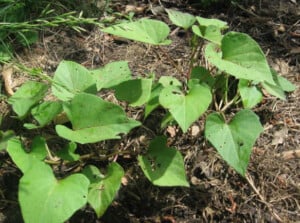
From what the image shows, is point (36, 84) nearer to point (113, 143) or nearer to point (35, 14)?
point (113, 143)

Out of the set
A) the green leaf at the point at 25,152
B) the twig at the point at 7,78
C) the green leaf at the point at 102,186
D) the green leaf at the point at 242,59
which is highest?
the green leaf at the point at 242,59

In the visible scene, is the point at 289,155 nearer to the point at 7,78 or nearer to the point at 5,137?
the point at 5,137

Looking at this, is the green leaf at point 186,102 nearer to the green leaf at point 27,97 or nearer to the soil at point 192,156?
the soil at point 192,156

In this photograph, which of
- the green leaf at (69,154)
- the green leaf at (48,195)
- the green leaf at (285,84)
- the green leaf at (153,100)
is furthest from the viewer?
the green leaf at (285,84)

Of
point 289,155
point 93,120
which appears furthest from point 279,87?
point 93,120

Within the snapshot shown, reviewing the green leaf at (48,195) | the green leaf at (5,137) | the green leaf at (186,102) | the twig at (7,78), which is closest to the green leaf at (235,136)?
the green leaf at (186,102)

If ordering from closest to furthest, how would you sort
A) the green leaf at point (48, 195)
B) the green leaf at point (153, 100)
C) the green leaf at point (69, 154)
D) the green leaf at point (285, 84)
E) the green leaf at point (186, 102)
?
the green leaf at point (48, 195), the green leaf at point (186, 102), the green leaf at point (69, 154), the green leaf at point (153, 100), the green leaf at point (285, 84)

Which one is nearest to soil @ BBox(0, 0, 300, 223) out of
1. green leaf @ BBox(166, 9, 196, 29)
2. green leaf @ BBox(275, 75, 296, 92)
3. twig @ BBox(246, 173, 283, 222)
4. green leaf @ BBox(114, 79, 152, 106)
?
twig @ BBox(246, 173, 283, 222)
